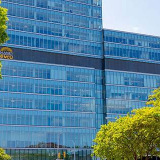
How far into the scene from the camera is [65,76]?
101 m

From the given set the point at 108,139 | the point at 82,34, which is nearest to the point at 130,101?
the point at 82,34

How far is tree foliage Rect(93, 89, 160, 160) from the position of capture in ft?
155

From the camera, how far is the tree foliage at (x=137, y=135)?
1865 inches

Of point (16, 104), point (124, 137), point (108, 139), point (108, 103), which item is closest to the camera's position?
point (124, 137)

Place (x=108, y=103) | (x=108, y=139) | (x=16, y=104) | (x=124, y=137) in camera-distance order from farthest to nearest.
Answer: (x=108, y=103), (x=16, y=104), (x=108, y=139), (x=124, y=137)

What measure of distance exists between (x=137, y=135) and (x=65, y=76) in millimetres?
52193

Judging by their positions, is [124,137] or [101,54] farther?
[101,54]

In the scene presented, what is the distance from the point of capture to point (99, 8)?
110188 millimetres

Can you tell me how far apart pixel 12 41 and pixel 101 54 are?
24.5 metres

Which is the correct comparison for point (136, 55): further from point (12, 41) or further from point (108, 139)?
point (108, 139)

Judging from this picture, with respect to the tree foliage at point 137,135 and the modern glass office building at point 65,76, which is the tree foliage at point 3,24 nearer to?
the tree foliage at point 137,135

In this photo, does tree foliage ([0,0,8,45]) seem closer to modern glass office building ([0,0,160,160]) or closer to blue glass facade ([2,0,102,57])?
modern glass office building ([0,0,160,160])

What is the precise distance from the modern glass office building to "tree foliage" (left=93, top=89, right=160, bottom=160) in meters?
39.7

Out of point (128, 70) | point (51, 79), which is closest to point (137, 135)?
point (51, 79)
